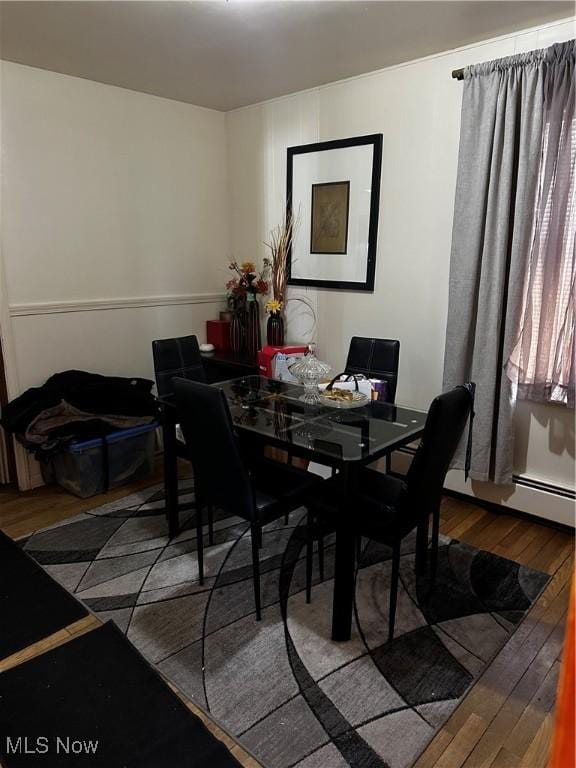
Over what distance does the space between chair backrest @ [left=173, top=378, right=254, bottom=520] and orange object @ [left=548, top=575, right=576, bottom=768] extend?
152 centimetres

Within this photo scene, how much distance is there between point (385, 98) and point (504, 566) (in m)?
2.68

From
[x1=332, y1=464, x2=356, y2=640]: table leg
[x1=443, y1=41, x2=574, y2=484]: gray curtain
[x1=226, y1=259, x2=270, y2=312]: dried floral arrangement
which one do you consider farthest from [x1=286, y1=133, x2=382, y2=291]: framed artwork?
[x1=332, y1=464, x2=356, y2=640]: table leg

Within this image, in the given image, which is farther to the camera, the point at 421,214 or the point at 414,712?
the point at 421,214

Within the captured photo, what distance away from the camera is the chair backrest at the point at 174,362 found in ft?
9.48

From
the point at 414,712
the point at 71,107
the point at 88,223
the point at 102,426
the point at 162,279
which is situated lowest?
the point at 414,712

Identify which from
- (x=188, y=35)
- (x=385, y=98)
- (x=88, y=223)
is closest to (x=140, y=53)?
(x=188, y=35)

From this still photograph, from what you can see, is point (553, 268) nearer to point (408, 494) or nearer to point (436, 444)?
point (436, 444)

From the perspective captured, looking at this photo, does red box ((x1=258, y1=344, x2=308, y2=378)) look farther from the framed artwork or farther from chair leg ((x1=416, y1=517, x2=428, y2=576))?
chair leg ((x1=416, y1=517, x2=428, y2=576))

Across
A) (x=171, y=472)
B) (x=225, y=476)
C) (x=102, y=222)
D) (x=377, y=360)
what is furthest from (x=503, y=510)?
(x=102, y=222)

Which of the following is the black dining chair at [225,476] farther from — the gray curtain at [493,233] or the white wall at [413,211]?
the white wall at [413,211]

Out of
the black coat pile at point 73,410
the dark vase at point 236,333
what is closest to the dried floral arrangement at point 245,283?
the dark vase at point 236,333

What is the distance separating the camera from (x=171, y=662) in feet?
6.07

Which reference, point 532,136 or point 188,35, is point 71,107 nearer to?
point 188,35

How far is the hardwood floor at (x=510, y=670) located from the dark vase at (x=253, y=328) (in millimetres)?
1700
